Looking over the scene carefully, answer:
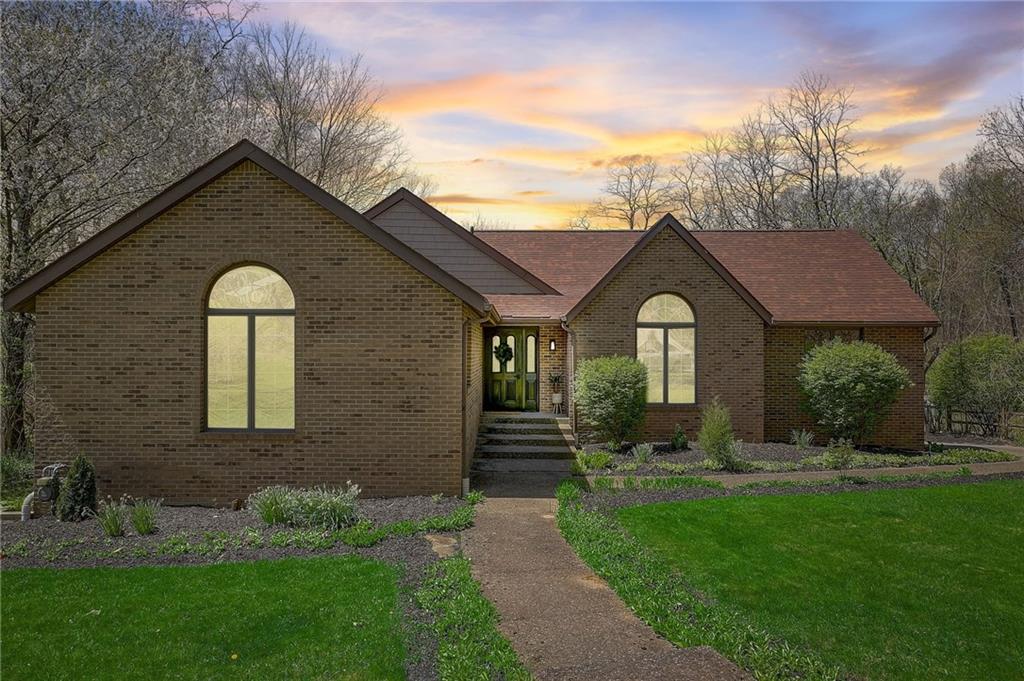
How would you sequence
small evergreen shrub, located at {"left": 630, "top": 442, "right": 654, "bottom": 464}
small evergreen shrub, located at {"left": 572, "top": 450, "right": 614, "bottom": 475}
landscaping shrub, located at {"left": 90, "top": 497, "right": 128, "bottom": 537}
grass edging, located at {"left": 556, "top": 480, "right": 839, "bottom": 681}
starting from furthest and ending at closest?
small evergreen shrub, located at {"left": 630, "top": 442, "right": 654, "bottom": 464}
small evergreen shrub, located at {"left": 572, "top": 450, "right": 614, "bottom": 475}
landscaping shrub, located at {"left": 90, "top": 497, "right": 128, "bottom": 537}
grass edging, located at {"left": 556, "top": 480, "right": 839, "bottom": 681}

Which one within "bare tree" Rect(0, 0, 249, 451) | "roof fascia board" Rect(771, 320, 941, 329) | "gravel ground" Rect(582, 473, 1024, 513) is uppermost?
"bare tree" Rect(0, 0, 249, 451)

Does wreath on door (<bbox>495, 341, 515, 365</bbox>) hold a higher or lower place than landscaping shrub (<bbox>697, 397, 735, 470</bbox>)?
higher

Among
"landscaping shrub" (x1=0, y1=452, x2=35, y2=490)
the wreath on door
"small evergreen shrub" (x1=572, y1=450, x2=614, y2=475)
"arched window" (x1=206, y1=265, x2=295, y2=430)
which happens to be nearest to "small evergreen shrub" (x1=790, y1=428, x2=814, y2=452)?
"small evergreen shrub" (x1=572, y1=450, x2=614, y2=475)

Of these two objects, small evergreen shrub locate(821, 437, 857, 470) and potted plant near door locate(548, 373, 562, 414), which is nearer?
small evergreen shrub locate(821, 437, 857, 470)

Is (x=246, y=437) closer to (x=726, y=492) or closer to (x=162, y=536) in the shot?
(x=162, y=536)

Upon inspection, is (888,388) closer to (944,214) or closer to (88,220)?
(88,220)

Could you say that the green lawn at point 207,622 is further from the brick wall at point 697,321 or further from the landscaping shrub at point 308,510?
the brick wall at point 697,321

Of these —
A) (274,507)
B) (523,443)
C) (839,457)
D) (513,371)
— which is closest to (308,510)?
Answer: (274,507)

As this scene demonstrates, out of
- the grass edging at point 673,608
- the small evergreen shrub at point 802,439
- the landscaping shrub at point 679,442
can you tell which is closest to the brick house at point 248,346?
the grass edging at point 673,608

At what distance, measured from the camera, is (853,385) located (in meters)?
16.5

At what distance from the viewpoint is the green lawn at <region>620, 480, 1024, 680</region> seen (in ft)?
20.4

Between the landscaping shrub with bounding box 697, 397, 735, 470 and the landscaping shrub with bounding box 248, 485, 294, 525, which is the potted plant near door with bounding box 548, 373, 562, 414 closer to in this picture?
the landscaping shrub with bounding box 697, 397, 735, 470

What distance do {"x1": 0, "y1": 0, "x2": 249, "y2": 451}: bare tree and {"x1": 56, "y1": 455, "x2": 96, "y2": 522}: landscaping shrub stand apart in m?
6.08

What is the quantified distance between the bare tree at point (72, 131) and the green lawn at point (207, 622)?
9605 mm
